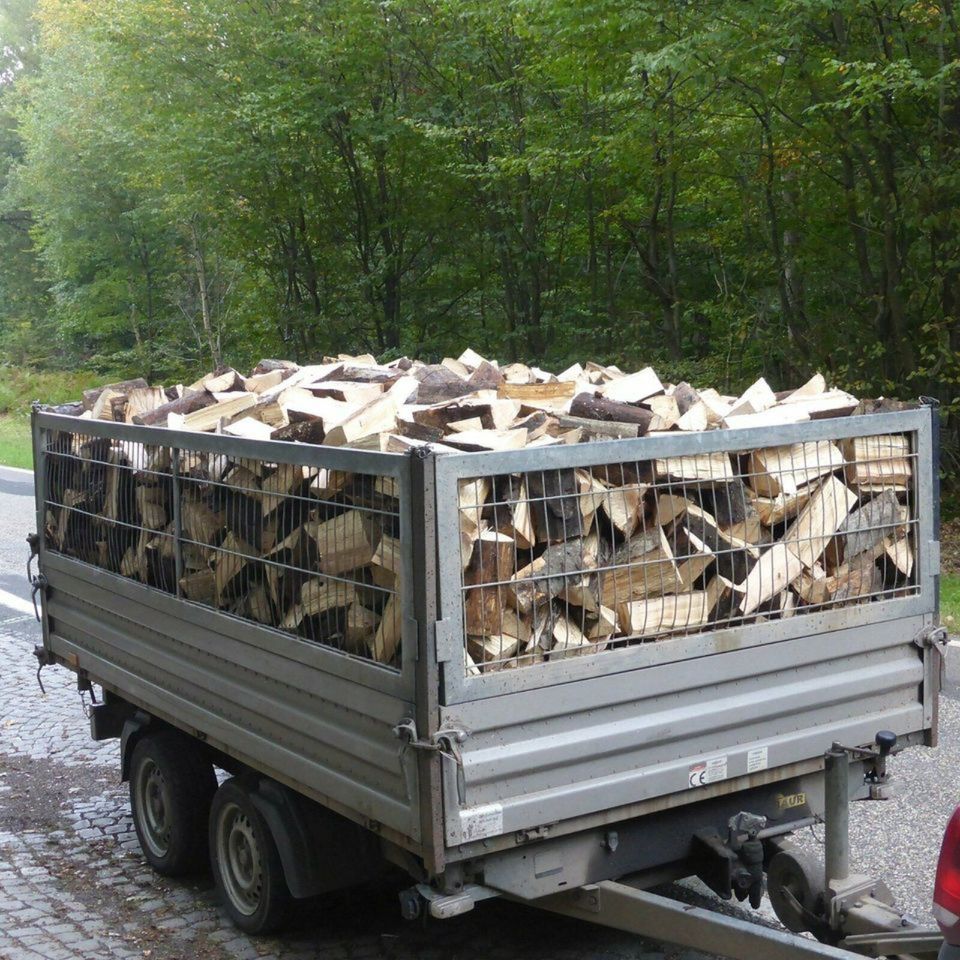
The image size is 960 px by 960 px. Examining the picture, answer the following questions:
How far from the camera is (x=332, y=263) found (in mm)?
26094

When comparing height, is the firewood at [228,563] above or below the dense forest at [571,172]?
below

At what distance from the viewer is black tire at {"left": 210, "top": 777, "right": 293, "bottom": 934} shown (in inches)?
171

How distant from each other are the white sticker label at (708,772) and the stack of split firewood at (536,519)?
1.43ft

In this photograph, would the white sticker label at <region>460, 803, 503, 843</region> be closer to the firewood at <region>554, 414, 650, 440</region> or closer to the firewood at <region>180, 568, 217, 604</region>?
the firewood at <region>554, 414, 650, 440</region>

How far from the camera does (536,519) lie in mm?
3678

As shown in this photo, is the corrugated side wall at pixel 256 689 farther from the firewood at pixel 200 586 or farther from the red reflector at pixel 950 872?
the red reflector at pixel 950 872

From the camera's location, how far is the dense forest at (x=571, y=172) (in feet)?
46.8

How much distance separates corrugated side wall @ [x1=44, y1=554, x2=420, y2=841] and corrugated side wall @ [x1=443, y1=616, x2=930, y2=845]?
0.81 ft

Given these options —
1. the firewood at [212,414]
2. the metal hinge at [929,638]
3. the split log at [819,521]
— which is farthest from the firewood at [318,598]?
the metal hinge at [929,638]

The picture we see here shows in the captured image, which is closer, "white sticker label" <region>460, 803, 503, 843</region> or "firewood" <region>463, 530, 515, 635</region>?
"white sticker label" <region>460, 803, 503, 843</region>

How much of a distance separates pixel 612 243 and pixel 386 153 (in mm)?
5416

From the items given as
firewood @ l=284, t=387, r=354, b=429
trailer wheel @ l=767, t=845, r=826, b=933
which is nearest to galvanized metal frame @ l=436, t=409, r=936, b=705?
trailer wheel @ l=767, t=845, r=826, b=933

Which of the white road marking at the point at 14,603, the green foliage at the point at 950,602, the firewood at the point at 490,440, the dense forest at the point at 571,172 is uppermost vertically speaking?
the dense forest at the point at 571,172

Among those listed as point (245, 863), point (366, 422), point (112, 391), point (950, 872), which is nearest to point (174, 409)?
point (112, 391)
